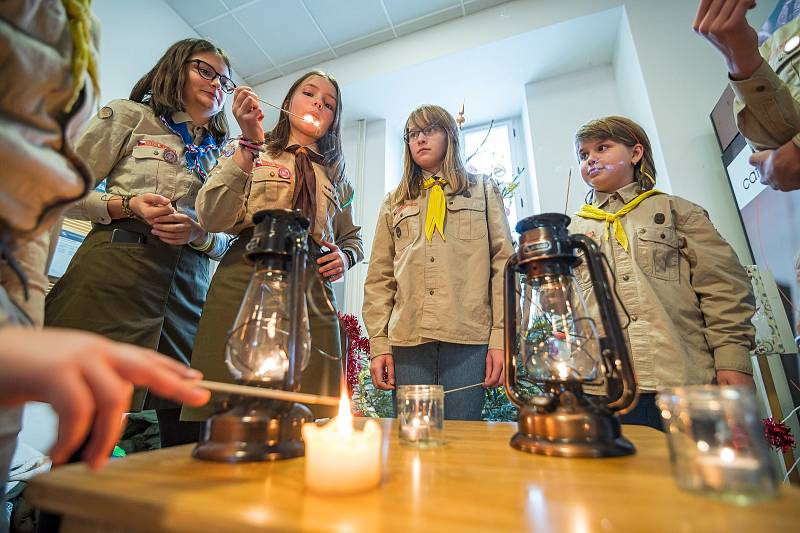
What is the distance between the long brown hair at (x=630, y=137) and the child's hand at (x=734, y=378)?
2.07 ft

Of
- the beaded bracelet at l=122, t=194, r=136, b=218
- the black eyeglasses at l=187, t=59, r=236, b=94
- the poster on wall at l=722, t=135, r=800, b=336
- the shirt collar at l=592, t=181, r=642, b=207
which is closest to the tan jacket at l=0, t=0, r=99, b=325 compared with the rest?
the beaded bracelet at l=122, t=194, r=136, b=218

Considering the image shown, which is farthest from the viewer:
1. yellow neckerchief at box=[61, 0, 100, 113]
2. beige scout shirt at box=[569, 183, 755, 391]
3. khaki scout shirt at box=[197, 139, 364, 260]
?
beige scout shirt at box=[569, 183, 755, 391]

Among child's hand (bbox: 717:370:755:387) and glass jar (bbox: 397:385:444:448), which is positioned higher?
child's hand (bbox: 717:370:755:387)

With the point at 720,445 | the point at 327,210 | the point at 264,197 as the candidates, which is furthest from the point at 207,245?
the point at 720,445

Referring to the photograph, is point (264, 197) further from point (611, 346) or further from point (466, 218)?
point (611, 346)

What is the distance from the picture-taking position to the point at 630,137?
130 centimetres

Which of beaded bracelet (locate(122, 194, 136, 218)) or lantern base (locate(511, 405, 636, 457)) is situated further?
beaded bracelet (locate(122, 194, 136, 218))

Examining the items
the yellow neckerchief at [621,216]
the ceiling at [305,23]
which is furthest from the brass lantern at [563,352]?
the ceiling at [305,23]

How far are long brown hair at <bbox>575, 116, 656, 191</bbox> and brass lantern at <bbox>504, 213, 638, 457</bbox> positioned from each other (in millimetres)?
931

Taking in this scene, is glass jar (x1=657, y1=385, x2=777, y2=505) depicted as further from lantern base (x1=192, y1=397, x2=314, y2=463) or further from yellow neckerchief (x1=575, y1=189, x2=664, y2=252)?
yellow neckerchief (x1=575, y1=189, x2=664, y2=252)

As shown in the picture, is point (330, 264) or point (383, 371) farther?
point (383, 371)

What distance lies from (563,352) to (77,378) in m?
0.59

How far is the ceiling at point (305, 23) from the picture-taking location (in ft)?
A: 9.17

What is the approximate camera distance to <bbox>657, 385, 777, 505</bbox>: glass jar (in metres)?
0.29
